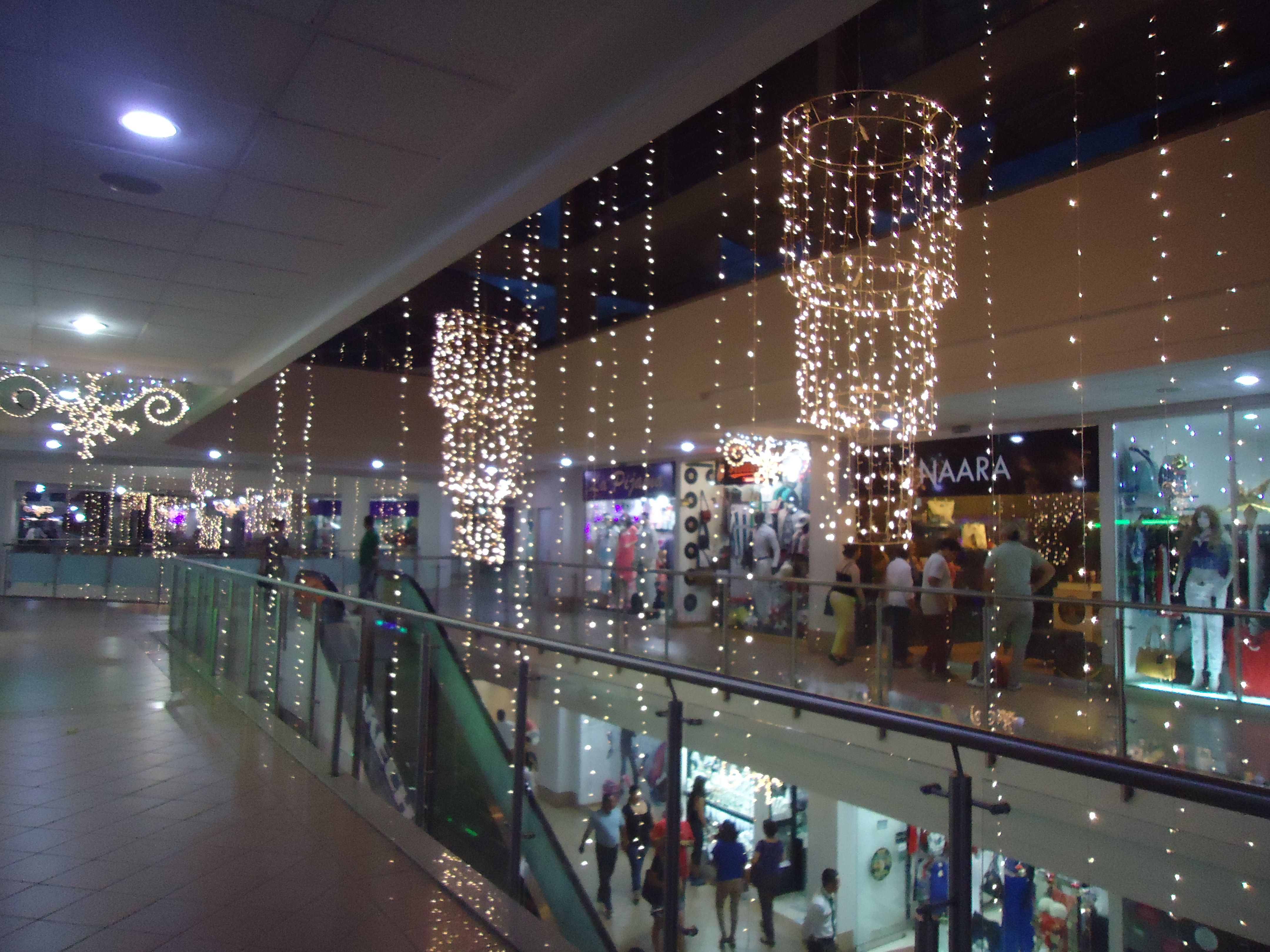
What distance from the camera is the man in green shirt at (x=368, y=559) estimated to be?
1052 cm

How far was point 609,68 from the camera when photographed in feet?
11.1

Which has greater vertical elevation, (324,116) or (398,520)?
(324,116)

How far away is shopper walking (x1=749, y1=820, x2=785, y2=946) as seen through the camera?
2250 mm

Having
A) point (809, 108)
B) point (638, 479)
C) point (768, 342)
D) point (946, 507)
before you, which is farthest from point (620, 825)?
point (638, 479)

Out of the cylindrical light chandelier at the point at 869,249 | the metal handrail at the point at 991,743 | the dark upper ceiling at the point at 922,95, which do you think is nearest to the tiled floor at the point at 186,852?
the metal handrail at the point at 991,743

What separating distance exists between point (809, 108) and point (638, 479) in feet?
36.3

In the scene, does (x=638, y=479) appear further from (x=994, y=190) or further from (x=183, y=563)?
(x=994, y=190)

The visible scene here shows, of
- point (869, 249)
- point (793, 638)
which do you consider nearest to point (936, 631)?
point (793, 638)

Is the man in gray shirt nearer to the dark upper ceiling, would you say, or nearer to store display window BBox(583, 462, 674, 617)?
the dark upper ceiling

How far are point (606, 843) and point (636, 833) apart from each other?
1.19ft

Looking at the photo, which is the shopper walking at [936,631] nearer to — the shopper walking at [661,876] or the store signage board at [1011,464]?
the store signage board at [1011,464]

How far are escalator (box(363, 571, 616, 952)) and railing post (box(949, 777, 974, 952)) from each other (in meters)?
1.39

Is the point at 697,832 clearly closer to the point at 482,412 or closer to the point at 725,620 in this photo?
the point at 725,620

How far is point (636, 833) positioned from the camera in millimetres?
2432
